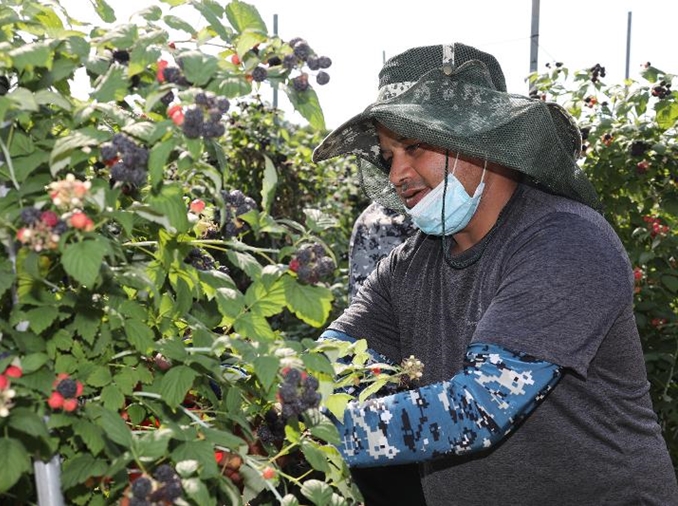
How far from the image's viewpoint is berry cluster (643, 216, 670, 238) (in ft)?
14.8

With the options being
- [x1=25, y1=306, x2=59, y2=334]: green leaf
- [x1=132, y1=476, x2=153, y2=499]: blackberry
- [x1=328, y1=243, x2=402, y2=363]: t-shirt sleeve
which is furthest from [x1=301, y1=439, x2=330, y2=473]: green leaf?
[x1=328, y1=243, x2=402, y2=363]: t-shirt sleeve

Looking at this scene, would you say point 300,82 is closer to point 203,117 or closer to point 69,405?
point 203,117

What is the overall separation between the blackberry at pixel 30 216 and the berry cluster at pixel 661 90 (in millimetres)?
3919

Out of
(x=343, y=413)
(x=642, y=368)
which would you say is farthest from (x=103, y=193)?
(x=642, y=368)

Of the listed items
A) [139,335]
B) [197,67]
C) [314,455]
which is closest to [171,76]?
[197,67]

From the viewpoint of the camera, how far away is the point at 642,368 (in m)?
2.15

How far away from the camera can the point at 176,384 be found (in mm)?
1339

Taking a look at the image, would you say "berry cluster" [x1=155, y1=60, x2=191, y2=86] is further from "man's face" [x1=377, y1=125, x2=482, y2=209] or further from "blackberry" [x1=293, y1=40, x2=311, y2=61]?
"man's face" [x1=377, y1=125, x2=482, y2=209]

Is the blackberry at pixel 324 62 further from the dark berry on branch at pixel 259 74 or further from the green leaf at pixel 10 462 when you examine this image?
the green leaf at pixel 10 462

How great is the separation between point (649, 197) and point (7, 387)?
13.8 ft

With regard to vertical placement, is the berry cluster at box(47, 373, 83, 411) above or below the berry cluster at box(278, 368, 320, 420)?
above

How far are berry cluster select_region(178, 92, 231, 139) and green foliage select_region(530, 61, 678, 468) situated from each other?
357cm

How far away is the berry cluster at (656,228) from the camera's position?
451cm

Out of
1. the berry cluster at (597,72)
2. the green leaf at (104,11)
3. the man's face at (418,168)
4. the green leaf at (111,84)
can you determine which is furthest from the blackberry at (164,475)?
the berry cluster at (597,72)
